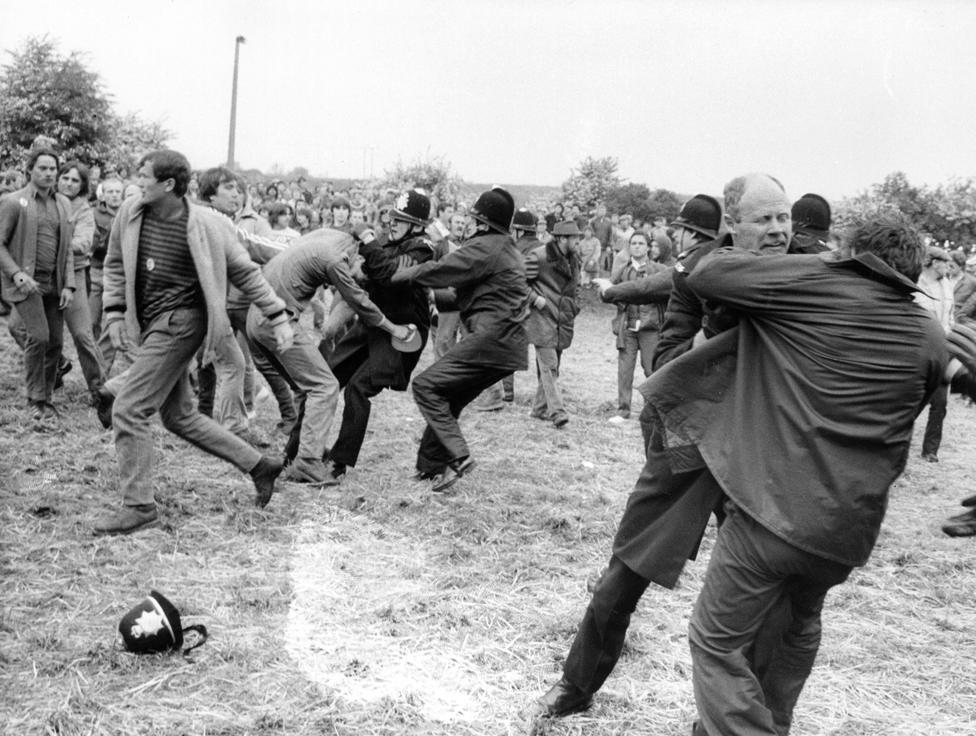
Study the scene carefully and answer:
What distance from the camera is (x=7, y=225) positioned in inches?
320

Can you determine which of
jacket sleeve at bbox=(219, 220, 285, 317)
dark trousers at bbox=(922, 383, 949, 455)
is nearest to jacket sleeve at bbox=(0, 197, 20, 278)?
jacket sleeve at bbox=(219, 220, 285, 317)

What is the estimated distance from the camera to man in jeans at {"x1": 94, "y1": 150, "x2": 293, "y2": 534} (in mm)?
5797

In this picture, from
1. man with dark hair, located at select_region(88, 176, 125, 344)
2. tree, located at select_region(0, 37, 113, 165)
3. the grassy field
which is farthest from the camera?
tree, located at select_region(0, 37, 113, 165)

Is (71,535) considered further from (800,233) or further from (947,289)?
(947,289)

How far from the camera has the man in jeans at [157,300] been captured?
5.80 m

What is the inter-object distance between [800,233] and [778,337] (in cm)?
326

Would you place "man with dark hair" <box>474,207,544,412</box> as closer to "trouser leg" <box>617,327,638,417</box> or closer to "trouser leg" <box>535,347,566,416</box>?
"trouser leg" <box>535,347,566,416</box>

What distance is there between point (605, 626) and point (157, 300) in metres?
3.46

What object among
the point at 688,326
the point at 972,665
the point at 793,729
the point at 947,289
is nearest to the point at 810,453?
the point at 688,326

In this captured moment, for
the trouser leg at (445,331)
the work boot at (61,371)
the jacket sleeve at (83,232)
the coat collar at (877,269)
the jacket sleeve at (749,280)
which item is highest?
the coat collar at (877,269)

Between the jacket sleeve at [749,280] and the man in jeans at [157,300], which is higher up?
the jacket sleeve at [749,280]

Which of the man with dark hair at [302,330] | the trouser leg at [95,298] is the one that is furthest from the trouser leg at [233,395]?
the trouser leg at [95,298]

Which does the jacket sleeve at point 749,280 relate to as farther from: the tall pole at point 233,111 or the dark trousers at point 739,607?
the tall pole at point 233,111

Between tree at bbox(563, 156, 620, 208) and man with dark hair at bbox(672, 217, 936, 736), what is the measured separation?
74.1ft
